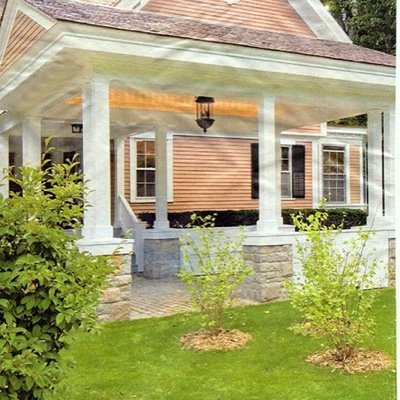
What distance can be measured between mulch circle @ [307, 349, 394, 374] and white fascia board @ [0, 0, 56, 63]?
5.36 ft

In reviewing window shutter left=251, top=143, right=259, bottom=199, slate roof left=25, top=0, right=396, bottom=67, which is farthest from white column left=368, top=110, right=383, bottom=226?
window shutter left=251, top=143, right=259, bottom=199

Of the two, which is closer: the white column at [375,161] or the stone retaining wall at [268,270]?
the white column at [375,161]

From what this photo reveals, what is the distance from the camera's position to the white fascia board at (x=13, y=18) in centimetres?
233

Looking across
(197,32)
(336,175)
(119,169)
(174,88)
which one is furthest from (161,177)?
(197,32)

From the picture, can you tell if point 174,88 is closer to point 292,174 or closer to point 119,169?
point 119,169

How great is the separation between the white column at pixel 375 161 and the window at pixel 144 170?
2.88m

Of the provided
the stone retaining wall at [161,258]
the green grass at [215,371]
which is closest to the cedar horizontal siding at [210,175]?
the stone retaining wall at [161,258]

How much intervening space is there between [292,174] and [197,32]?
377 centimetres

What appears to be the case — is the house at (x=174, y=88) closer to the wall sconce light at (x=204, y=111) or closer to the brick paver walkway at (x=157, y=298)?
the wall sconce light at (x=204, y=111)

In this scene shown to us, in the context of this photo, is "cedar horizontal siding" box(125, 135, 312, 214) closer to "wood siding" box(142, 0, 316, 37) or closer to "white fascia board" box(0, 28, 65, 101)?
"wood siding" box(142, 0, 316, 37)

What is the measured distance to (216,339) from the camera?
7.60 feet

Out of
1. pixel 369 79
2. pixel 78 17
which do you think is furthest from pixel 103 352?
pixel 369 79

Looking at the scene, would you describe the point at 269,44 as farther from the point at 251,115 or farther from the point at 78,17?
the point at 251,115

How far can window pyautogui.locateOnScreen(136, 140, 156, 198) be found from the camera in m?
5.66
